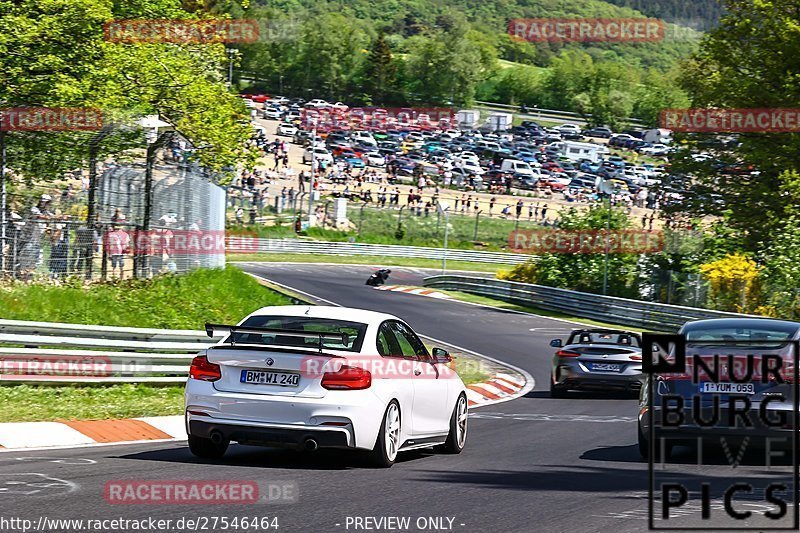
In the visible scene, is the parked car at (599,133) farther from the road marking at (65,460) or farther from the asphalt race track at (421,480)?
the road marking at (65,460)

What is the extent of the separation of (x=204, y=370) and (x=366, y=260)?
5587cm

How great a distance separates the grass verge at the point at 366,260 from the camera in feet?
203

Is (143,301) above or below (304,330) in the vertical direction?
below

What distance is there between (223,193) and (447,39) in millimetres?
130282

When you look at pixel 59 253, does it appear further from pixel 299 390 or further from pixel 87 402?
pixel 299 390

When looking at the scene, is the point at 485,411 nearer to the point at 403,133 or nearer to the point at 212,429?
the point at 212,429

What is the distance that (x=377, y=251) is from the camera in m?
69.1

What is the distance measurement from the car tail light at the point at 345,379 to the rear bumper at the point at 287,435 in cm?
35

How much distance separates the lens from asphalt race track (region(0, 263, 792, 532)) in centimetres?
738

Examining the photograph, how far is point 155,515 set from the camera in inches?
282

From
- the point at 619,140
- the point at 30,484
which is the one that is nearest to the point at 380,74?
the point at 619,140

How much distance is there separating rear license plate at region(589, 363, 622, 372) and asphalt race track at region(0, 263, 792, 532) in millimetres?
3919
